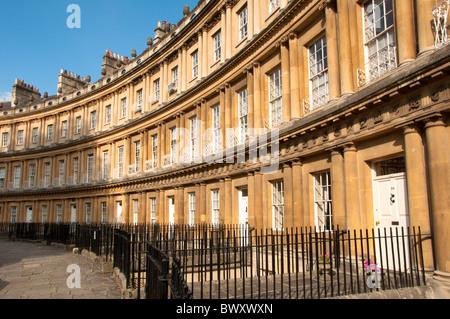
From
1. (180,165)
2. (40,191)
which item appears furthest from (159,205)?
(40,191)

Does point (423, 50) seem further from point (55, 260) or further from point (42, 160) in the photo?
point (42, 160)

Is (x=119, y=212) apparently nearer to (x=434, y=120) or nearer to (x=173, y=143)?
(x=173, y=143)

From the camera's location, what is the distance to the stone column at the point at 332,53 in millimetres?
10242

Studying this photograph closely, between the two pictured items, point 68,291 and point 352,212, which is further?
point 352,212

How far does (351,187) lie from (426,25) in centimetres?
402

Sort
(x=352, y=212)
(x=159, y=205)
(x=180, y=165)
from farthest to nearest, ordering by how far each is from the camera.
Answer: (x=159, y=205) → (x=180, y=165) → (x=352, y=212)

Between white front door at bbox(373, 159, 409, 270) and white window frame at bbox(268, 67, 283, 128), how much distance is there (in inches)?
196

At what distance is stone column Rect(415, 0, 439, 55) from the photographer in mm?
7438

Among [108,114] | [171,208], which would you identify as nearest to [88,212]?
[108,114]

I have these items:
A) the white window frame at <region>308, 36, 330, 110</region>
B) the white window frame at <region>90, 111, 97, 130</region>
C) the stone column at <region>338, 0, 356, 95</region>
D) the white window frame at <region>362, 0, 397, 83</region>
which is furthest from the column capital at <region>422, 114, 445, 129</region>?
the white window frame at <region>90, 111, 97, 130</region>

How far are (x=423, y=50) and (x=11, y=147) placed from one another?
40.0 meters

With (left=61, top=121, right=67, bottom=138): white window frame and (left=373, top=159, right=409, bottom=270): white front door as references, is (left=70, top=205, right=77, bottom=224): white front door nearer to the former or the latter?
(left=61, top=121, right=67, bottom=138): white window frame

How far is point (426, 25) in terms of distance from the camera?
24.5ft

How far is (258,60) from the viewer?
47.9 feet
